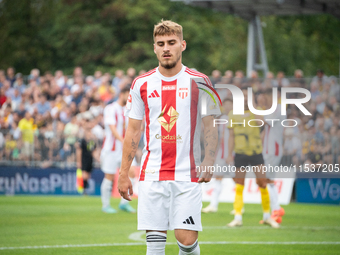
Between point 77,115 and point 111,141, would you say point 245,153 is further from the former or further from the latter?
point 77,115

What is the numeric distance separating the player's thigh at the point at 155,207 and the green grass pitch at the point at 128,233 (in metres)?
2.93

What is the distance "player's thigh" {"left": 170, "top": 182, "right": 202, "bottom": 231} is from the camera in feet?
17.2

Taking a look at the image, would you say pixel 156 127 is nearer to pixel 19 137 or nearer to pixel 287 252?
pixel 287 252

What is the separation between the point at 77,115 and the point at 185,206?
14.6 metres

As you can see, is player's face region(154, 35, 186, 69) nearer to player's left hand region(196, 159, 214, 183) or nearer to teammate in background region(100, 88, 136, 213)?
player's left hand region(196, 159, 214, 183)

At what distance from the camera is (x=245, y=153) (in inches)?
429

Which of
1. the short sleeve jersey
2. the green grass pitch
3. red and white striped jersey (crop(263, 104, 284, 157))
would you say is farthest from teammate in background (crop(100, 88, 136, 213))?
red and white striped jersey (crop(263, 104, 284, 157))

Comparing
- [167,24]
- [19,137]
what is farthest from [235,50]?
[167,24]

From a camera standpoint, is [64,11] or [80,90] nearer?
[80,90]

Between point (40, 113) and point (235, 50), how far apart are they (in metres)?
21.4

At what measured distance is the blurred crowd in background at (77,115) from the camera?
16453 mm

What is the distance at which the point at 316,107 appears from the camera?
17.6m

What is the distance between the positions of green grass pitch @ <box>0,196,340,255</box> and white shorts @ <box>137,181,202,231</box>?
294 cm

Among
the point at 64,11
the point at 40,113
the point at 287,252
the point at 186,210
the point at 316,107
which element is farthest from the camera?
the point at 64,11
